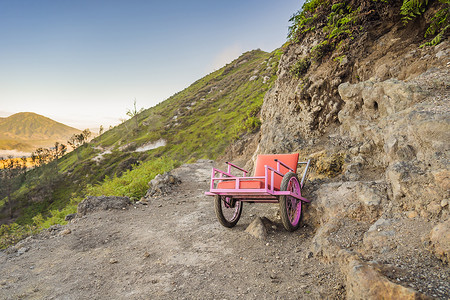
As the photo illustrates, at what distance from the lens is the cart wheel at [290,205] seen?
5160 millimetres


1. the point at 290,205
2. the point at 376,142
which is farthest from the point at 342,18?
the point at 290,205

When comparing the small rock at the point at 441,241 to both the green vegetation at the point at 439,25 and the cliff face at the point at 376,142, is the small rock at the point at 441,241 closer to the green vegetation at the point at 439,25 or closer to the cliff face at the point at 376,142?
the cliff face at the point at 376,142

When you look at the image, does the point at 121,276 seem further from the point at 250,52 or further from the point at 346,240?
the point at 250,52

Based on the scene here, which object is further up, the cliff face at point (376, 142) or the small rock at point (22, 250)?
the cliff face at point (376, 142)

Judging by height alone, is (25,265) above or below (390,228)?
below

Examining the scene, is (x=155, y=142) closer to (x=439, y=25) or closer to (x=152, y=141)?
(x=152, y=141)

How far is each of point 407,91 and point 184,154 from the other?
145 ft

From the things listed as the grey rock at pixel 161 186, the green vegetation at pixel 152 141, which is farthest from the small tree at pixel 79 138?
the grey rock at pixel 161 186

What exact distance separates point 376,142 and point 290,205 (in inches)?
110

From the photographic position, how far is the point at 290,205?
19.5 ft

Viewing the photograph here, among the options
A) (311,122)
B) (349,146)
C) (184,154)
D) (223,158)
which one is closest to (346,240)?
(349,146)

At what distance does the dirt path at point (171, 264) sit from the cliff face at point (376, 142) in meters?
0.64

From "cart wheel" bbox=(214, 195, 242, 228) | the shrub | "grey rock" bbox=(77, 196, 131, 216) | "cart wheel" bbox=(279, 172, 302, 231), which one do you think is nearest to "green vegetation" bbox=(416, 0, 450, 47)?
the shrub

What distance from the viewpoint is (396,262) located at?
3256 mm
